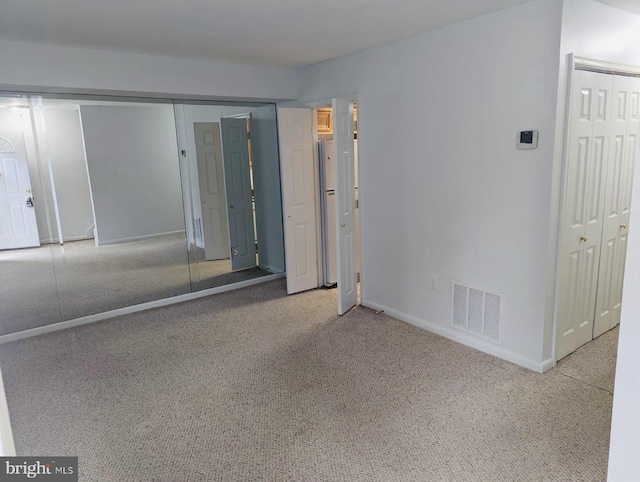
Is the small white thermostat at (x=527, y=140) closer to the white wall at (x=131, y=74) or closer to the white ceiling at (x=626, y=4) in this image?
the white ceiling at (x=626, y=4)

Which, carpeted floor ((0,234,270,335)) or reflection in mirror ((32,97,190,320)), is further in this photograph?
reflection in mirror ((32,97,190,320))

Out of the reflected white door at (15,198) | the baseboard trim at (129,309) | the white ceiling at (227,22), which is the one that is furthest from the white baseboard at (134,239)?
the white ceiling at (227,22)

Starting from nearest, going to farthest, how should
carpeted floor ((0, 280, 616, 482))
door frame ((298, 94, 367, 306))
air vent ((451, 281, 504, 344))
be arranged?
carpeted floor ((0, 280, 616, 482)) < air vent ((451, 281, 504, 344)) < door frame ((298, 94, 367, 306))

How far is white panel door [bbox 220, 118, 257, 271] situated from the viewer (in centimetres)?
502

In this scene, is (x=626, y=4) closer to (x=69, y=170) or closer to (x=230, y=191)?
(x=230, y=191)

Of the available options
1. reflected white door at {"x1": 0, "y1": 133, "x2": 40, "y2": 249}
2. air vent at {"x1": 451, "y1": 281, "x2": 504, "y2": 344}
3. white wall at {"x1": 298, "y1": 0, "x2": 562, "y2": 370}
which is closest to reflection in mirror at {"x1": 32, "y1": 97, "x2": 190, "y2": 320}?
reflected white door at {"x1": 0, "y1": 133, "x2": 40, "y2": 249}

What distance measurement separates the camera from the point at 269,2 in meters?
2.60

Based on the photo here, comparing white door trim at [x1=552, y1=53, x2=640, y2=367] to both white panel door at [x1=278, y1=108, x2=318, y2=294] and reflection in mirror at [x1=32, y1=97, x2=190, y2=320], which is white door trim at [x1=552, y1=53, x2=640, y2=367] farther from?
reflection in mirror at [x1=32, y1=97, x2=190, y2=320]

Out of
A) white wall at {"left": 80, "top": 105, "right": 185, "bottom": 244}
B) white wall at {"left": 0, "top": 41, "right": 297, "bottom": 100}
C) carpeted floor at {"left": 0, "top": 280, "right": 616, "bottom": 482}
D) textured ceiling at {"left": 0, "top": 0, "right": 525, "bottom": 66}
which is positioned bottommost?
carpeted floor at {"left": 0, "top": 280, "right": 616, "bottom": 482}

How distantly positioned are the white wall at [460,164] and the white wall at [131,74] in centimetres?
92

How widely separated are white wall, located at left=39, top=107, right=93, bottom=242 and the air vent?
138 inches

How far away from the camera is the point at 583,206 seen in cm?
304

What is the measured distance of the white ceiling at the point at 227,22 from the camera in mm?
2643

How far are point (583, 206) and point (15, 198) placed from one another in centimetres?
470
